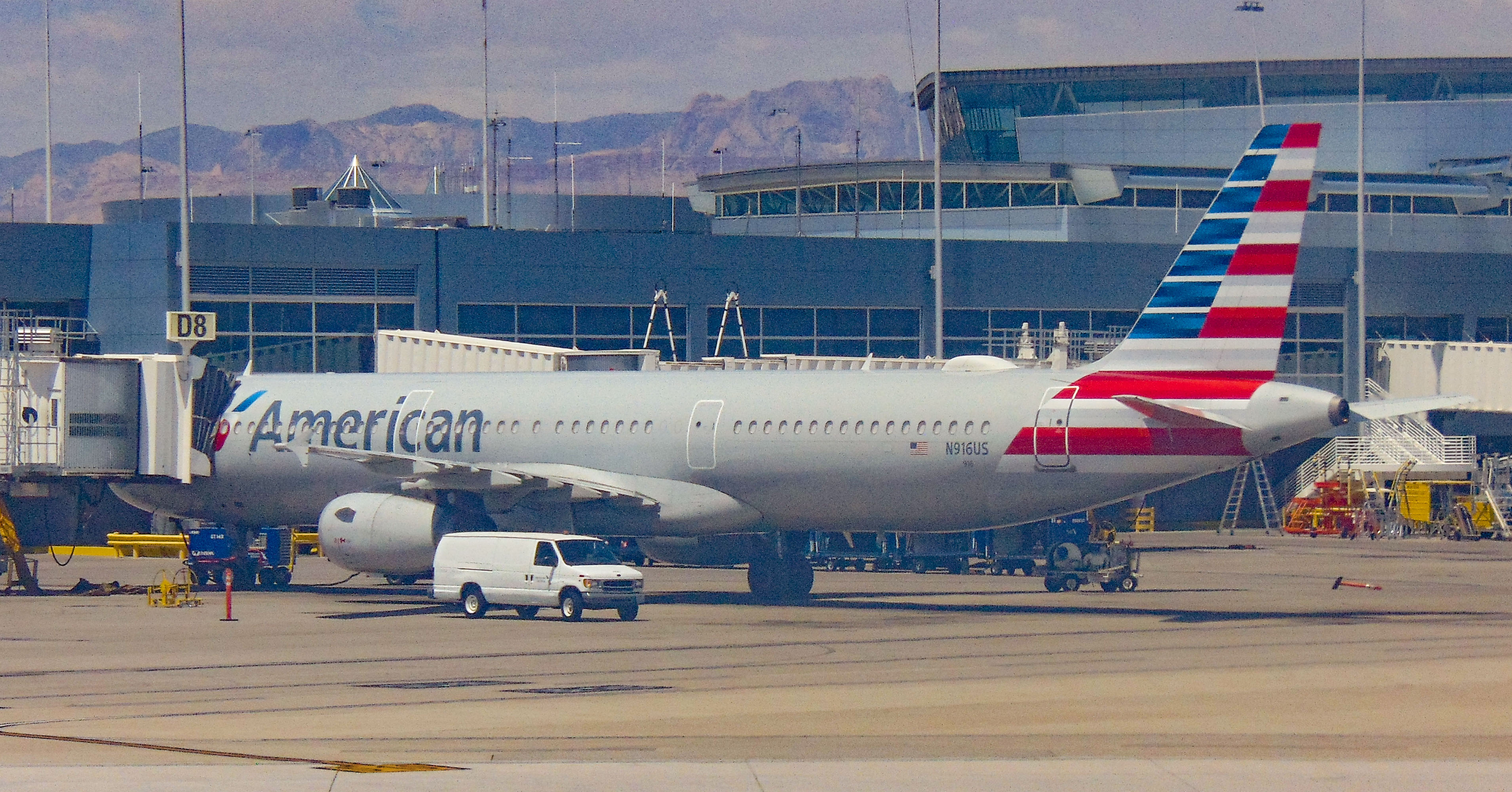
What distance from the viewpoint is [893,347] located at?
252 feet

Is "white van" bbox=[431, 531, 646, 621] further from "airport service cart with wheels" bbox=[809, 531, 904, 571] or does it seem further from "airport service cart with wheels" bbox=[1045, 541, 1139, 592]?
Result: "airport service cart with wheels" bbox=[1045, 541, 1139, 592]

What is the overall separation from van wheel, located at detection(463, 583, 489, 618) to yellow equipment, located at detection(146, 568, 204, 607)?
6.47 meters

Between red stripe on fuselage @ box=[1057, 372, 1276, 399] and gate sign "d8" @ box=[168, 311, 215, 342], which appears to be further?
gate sign "d8" @ box=[168, 311, 215, 342]

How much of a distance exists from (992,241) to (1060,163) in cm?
2178

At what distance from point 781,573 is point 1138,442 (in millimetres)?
9940

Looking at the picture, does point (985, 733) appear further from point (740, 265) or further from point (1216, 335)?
point (740, 265)

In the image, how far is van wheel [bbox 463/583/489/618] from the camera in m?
35.7

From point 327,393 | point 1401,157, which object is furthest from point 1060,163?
point 327,393

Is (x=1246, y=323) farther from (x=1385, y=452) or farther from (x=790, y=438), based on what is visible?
(x=1385, y=452)

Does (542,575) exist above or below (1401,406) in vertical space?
below

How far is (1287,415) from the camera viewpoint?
32.5 meters

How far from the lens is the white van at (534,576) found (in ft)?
113

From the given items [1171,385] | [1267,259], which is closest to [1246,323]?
[1267,259]

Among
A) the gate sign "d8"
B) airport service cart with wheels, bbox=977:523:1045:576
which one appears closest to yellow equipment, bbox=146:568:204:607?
the gate sign "d8"
